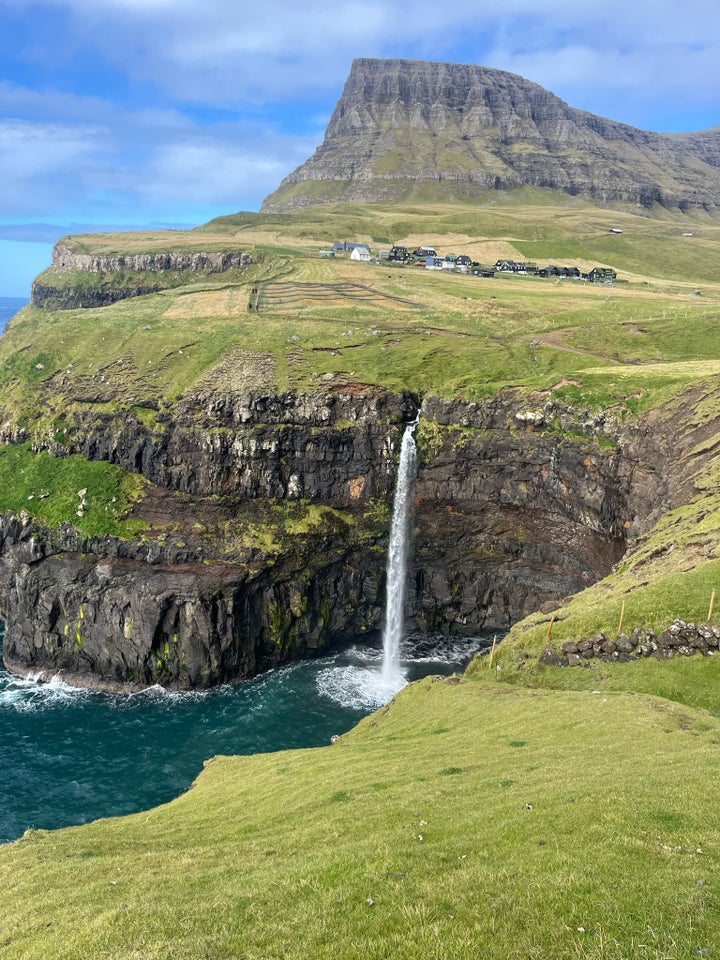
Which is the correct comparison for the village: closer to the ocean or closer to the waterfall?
the waterfall

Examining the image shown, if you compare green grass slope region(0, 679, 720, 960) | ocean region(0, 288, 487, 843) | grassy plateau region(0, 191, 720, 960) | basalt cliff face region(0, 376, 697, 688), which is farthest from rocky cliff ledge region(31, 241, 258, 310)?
green grass slope region(0, 679, 720, 960)

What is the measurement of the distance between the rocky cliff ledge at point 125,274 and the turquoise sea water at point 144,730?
367 feet

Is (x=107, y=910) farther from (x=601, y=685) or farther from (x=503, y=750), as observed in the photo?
(x=601, y=685)

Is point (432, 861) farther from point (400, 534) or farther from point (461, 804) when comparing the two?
point (400, 534)

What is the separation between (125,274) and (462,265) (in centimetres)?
8892

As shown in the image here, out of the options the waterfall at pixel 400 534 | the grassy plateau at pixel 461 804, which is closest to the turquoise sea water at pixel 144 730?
the waterfall at pixel 400 534

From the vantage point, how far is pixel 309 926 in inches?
540

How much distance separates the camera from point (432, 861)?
643 inches

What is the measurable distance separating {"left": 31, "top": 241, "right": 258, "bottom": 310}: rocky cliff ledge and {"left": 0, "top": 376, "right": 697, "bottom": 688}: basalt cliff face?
8173cm

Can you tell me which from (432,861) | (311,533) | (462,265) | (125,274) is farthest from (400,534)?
(125,274)

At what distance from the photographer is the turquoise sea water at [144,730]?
1939 inches

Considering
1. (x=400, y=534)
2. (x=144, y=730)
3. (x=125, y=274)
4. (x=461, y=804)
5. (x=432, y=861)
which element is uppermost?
(x=125, y=274)

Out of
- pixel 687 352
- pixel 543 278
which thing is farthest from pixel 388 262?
pixel 687 352

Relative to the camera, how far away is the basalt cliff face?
6769 cm
